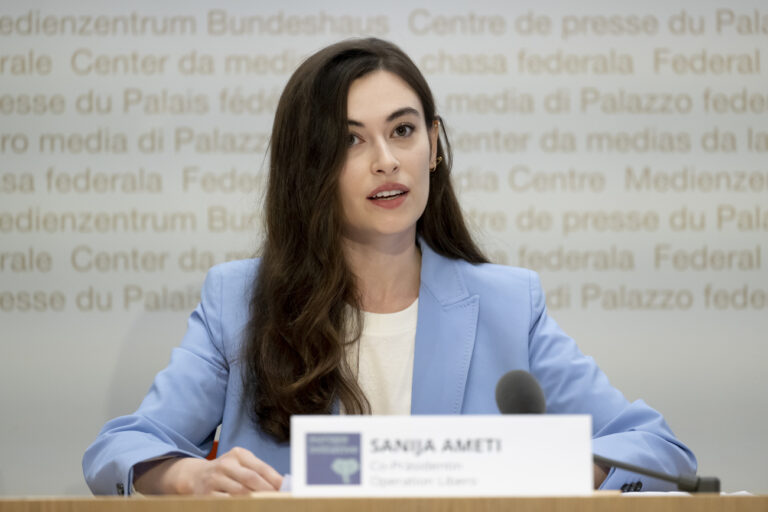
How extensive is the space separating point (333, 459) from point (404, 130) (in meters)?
1.14

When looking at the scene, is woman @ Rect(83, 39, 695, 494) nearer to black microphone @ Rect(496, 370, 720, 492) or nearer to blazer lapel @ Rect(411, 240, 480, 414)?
blazer lapel @ Rect(411, 240, 480, 414)

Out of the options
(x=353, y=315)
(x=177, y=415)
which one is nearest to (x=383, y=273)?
(x=353, y=315)

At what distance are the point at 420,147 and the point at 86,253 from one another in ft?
5.31

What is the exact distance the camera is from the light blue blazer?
185 centimetres

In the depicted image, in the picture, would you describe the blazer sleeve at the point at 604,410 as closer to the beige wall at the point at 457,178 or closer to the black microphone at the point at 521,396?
the black microphone at the point at 521,396

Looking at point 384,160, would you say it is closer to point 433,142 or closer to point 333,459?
point 433,142

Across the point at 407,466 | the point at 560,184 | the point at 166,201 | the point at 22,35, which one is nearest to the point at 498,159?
the point at 560,184

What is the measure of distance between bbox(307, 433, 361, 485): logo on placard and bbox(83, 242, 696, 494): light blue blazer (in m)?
0.80

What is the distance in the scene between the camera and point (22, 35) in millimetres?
3211

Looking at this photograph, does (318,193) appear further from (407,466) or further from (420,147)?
(407,466)

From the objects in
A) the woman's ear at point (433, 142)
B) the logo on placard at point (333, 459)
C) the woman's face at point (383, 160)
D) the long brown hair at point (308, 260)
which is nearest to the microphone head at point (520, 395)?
the logo on placard at point (333, 459)

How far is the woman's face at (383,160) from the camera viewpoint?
202 centimetres

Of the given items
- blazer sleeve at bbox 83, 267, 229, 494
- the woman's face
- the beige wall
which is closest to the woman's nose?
the woman's face

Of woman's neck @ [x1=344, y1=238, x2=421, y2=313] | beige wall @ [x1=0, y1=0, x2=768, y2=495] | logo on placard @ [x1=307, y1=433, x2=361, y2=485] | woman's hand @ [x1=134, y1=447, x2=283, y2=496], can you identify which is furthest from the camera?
beige wall @ [x1=0, y1=0, x2=768, y2=495]
